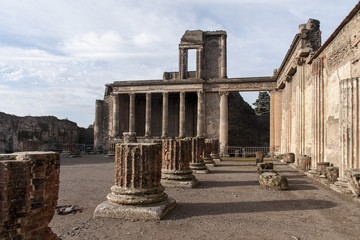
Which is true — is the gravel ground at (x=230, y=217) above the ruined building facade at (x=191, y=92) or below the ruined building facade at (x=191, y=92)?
below

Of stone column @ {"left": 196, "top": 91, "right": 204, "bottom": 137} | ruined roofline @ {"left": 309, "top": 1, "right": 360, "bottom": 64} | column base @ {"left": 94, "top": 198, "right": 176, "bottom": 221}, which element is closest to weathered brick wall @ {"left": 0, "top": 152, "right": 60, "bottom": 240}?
column base @ {"left": 94, "top": 198, "right": 176, "bottom": 221}

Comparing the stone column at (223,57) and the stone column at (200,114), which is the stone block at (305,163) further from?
the stone column at (223,57)

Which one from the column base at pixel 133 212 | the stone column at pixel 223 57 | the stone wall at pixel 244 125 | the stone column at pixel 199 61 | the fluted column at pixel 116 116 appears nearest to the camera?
the column base at pixel 133 212

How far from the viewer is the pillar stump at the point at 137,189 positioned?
4.98 meters

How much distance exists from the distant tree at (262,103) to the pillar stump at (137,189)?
128ft

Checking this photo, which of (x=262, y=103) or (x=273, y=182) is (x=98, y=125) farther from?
(x=262, y=103)

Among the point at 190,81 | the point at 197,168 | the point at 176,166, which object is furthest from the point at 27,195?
the point at 190,81

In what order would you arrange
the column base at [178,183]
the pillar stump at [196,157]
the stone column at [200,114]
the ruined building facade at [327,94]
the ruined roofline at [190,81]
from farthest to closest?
the stone column at [200,114]
the ruined roofline at [190,81]
the pillar stump at [196,157]
the column base at [178,183]
the ruined building facade at [327,94]

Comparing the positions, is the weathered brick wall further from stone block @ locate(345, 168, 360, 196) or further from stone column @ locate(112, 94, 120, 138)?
stone column @ locate(112, 94, 120, 138)

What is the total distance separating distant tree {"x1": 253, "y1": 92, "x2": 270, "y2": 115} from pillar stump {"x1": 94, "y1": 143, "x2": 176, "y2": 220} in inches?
1542

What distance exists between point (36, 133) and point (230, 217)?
71.1 ft

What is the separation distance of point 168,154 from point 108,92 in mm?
20663

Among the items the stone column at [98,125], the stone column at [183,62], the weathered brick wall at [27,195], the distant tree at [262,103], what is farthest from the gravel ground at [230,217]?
the distant tree at [262,103]

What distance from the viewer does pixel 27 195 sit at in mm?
2914
